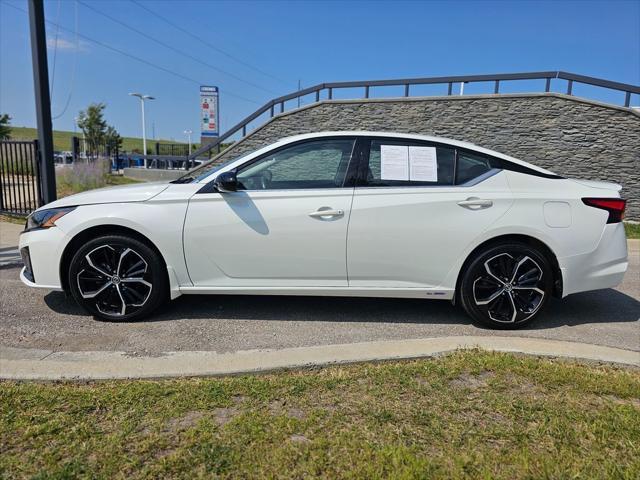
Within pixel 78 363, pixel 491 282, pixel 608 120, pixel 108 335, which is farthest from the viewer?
pixel 608 120

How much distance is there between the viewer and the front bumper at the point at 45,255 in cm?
376

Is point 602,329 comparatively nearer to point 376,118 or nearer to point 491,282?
point 491,282

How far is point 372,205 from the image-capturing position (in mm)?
3746

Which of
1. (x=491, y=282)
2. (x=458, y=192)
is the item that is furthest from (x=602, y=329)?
(x=458, y=192)

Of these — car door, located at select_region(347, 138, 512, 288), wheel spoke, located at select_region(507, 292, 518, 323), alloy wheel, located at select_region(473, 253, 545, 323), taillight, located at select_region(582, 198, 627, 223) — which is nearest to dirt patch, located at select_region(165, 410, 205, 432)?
car door, located at select_region(347, 138, 512, 288)

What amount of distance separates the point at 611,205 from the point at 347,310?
2447 mm

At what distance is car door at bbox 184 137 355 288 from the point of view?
3.73m

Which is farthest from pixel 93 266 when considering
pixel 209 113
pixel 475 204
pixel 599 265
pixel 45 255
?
pixel 209 113

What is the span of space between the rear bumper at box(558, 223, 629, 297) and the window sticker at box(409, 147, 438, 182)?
129cm

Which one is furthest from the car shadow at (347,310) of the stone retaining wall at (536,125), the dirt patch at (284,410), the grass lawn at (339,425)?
the stone retaining wall at (536,125)

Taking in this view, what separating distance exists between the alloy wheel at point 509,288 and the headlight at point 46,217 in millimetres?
3510

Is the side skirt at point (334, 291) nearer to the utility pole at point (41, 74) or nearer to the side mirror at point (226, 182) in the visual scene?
the side mirror at point (226, 182)

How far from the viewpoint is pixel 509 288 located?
152 inches

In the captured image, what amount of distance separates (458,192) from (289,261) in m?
1.52
